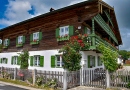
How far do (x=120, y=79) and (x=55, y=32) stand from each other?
7.68 metres

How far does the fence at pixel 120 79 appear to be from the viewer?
8641mm

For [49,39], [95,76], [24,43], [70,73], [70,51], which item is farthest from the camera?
[24,43]

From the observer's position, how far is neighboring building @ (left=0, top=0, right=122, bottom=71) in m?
11.2

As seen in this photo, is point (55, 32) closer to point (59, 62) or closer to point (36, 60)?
point (59, 62)

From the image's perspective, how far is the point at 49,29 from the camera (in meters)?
14.1

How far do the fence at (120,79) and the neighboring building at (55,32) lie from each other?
2609mm

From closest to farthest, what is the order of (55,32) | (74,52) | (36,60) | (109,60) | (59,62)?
(109,60) → (74,52) → (59,62) → (55,32) → (36,60)

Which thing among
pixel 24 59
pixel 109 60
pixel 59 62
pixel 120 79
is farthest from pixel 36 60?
pixel 120 79

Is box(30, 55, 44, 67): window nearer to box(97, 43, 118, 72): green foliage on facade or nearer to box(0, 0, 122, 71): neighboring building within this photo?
box(0, 0, 122, 71): neighboring building

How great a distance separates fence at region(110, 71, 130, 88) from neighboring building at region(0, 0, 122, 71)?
2.61m

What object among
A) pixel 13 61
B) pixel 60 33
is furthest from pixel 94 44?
pixel 13 61

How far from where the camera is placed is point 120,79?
877 centimetres

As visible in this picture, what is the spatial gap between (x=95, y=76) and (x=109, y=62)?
157 centimetres

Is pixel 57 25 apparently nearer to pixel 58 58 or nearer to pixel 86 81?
pixel 58 58
